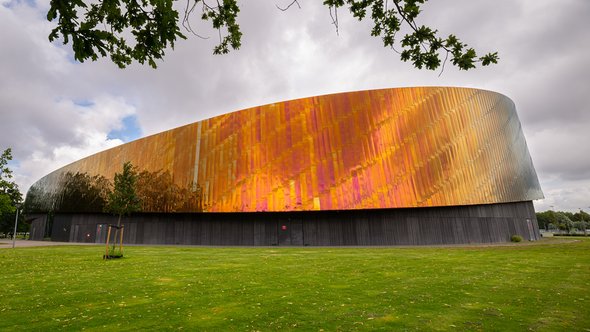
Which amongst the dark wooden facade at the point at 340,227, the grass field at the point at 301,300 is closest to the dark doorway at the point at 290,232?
the dark wooden facade at the point at 340,227

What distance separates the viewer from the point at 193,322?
5.62m

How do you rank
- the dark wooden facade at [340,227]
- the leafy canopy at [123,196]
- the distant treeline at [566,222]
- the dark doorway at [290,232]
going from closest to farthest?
the leafy canopy at [123,196] → the dark wooden facade at [340,227] → the dark doorway at [290,232] → the distant treeline at [566,222]

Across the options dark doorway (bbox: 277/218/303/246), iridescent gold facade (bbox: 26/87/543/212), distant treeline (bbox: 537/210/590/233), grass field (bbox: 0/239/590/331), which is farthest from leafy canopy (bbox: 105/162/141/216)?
distant treeline (bbox: 537/210/590/233)

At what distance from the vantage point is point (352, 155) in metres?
28.3

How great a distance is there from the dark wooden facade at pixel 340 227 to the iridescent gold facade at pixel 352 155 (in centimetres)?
153

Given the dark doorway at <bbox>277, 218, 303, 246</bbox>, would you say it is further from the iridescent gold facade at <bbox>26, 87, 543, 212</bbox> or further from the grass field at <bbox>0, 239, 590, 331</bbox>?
the grass field at <bbox>0, 239, 590, 331</bbox>

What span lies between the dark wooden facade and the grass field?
16.4m

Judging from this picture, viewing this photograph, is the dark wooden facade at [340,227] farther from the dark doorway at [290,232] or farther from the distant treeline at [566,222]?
the distant treeline at [566,222]

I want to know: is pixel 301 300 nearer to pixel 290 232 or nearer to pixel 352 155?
pixel 352 155

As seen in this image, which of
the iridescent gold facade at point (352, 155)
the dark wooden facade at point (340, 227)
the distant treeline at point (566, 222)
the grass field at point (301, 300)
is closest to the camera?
the grass field at point (301, 300)

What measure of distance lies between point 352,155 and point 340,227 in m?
6.56

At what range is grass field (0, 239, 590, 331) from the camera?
5500 millimetres

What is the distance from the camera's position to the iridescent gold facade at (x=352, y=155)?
27797 millimetres

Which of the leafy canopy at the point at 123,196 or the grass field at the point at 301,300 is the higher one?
the leafy canopy at the point at 123,196
